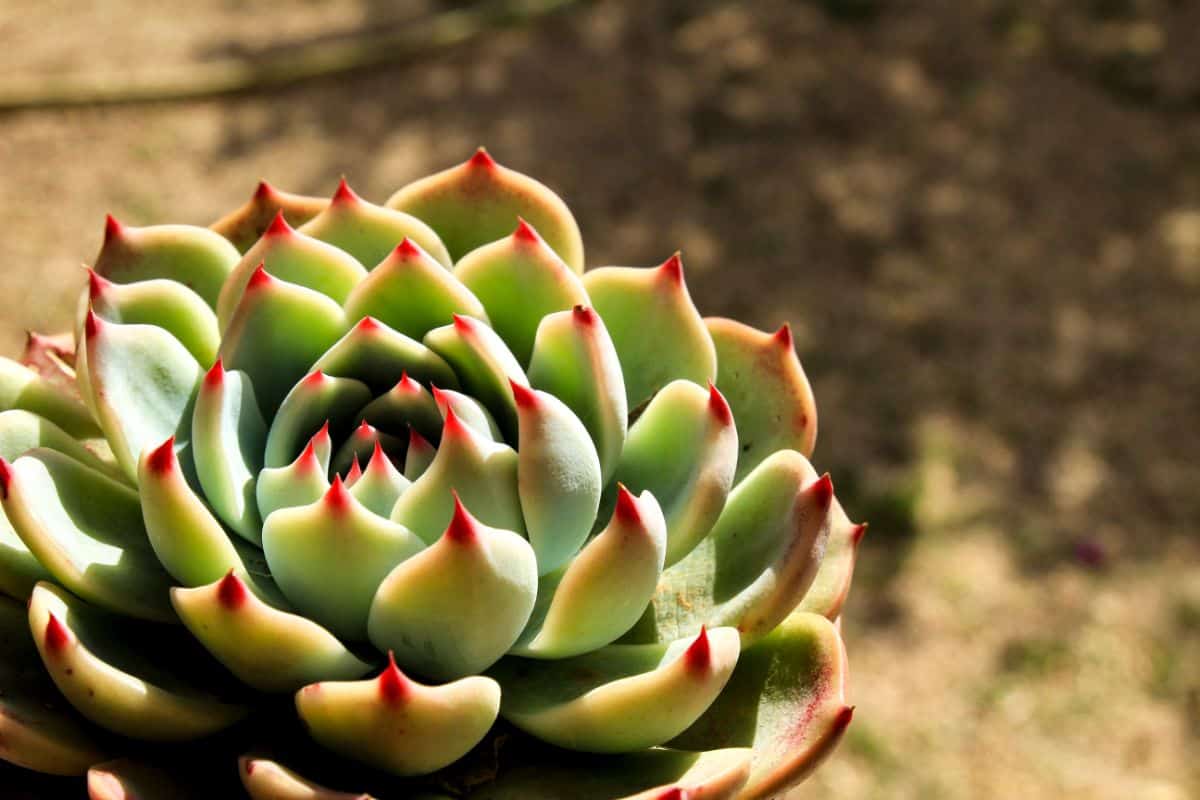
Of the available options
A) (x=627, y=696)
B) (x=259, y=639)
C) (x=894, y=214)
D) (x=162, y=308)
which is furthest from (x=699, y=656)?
(x=894, y=214)

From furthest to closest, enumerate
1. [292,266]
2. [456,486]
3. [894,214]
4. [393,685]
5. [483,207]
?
[894,214], [483,207], [292,266], [456,486], [393,685]

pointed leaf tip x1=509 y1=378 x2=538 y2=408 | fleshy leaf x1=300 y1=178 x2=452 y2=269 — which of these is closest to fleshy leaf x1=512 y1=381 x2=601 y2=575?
pointed leaf tip x1=509 y1=378 x2=538 y2=408

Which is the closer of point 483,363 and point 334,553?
point 334,553

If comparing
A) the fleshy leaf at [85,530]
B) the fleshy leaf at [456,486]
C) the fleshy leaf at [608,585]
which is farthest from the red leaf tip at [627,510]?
the fleshy leaf at [85,530]

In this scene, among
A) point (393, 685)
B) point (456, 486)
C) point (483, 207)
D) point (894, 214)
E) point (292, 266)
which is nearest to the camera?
point (393, 685)

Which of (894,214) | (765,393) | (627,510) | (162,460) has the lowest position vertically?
(894,214)

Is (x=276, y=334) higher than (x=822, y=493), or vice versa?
(x=276, y=334)

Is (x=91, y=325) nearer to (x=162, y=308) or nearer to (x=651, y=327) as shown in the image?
(x=162, y=308)
